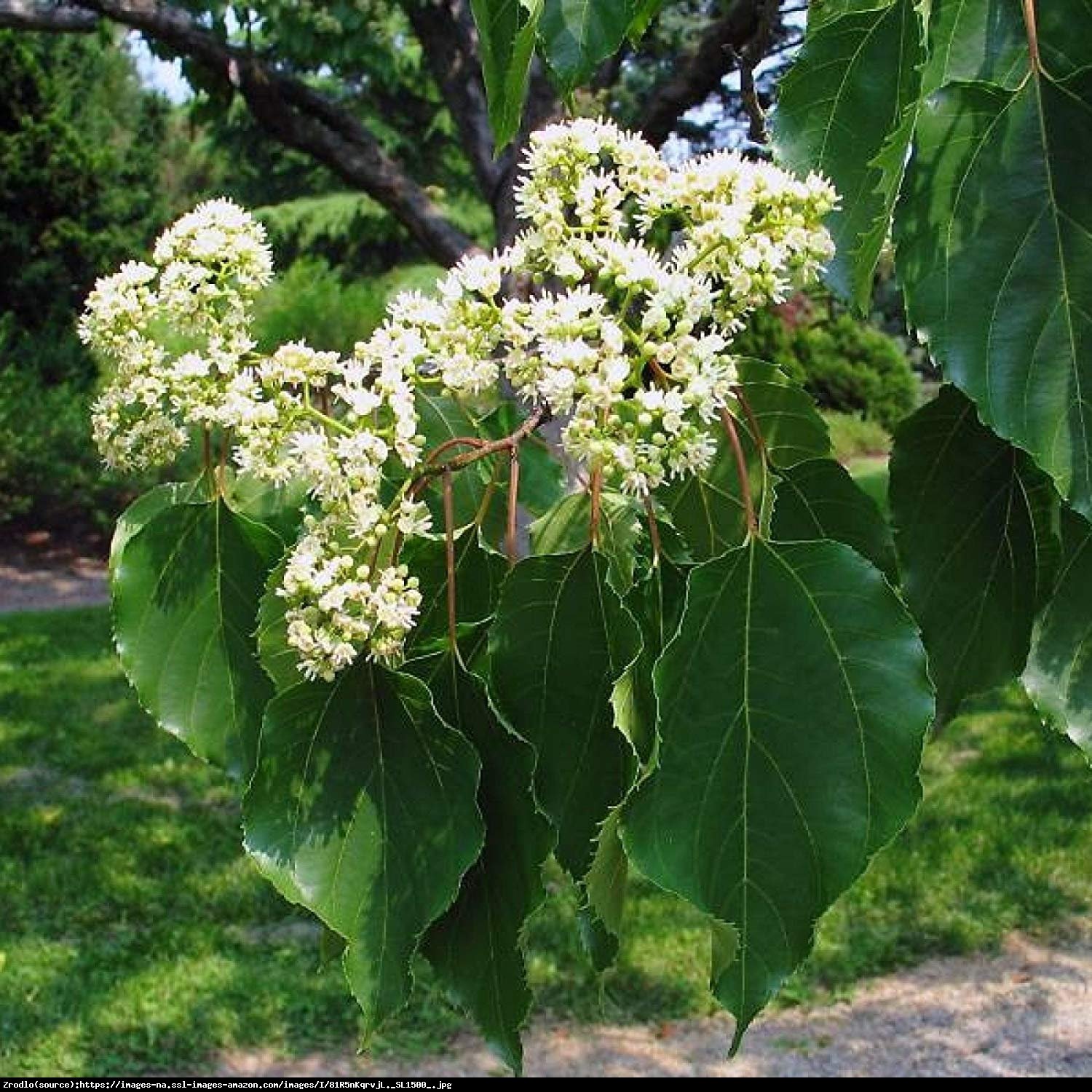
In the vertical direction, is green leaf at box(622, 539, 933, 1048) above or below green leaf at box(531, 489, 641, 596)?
below

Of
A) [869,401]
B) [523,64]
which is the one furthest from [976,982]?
[869,401]

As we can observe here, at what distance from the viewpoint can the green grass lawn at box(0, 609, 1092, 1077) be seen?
346 centimetres

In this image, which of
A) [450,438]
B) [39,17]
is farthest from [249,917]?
[450,438]

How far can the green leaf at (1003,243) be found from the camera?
0.75m

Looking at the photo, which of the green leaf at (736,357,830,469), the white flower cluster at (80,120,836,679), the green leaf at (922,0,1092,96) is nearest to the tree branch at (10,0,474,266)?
the green leaf at (736,357,830,469)

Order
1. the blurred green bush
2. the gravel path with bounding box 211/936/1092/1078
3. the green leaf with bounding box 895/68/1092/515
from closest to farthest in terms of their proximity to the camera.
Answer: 1. the green leaf with bounding box 895/68/1092/515
2. the gravel path with bounding box 211/936/1092/1078
3. the blurred green bush

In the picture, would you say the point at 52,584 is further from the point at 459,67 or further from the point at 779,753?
the point at 779,753

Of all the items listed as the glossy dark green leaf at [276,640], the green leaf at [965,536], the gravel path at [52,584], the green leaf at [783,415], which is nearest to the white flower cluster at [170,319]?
the glossy dark green leaf at [276,640]

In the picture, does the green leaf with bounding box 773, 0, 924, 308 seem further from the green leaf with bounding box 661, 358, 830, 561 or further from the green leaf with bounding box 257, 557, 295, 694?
the green leaf with bounding box 257, 557, 295, 694

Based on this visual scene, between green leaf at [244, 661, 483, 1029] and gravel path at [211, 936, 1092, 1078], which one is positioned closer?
green leaf at [244, 661, 483, 1029]

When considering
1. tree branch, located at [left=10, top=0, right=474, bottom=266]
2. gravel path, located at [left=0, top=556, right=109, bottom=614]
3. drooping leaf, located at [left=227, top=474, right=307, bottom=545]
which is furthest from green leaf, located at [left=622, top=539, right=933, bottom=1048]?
gravel path, located at [left=0, top=556, right=109, bottom=614]

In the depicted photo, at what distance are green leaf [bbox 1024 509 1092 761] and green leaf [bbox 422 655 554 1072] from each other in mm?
312

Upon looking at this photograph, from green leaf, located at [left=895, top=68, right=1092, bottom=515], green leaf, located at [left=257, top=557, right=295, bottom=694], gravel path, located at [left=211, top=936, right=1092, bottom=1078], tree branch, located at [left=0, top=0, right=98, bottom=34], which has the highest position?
tree branch, located at [left=0, top=0, right=98, bottom=34]

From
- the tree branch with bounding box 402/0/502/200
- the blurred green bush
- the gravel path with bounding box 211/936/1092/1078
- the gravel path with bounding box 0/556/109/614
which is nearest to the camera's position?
the gravel path with bounding box 211/936/1092/1078
